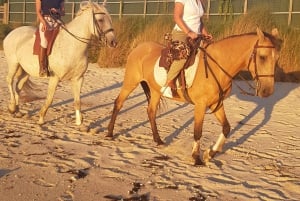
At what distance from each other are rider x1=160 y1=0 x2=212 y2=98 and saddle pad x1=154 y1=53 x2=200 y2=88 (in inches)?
5.3

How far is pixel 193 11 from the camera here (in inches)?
264

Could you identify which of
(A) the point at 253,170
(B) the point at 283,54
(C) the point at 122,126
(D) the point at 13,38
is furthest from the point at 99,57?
(A) the point at 253,170

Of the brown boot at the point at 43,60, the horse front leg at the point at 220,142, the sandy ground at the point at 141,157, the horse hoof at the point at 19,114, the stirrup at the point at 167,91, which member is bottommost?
the horse hoof at the point at 19,114

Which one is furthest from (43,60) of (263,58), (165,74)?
(263,58)

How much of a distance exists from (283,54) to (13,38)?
28.7 feet

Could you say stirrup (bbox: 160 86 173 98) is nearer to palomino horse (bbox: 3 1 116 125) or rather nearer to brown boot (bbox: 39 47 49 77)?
palomino horse (bbox: 3 1 116 125)

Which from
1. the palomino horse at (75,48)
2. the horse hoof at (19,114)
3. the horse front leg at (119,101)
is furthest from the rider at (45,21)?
the horse front leg at (119,101)

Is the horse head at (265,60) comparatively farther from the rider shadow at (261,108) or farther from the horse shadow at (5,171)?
the horse shadow at (5,171)

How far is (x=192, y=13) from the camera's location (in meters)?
6.73

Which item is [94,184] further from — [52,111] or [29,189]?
[52,111]

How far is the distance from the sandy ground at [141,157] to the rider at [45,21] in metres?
1.14

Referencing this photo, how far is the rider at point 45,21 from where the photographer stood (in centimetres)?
873

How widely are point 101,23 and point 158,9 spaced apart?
18.0 meters

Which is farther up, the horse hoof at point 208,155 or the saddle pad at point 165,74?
the saddle pad at point 165,74
